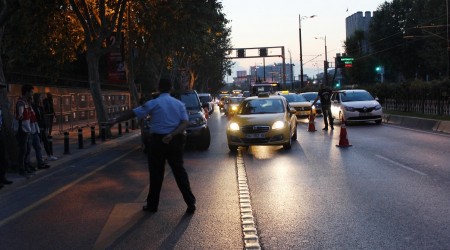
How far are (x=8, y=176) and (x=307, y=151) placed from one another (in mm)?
7309

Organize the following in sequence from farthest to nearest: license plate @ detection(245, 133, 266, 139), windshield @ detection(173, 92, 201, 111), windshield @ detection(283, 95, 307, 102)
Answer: windshield @ detection(283, 95, 307, 102)
windshield @ detection(173, 92, 201, 111)
license plate @ detection(245, 133, 266, 139)

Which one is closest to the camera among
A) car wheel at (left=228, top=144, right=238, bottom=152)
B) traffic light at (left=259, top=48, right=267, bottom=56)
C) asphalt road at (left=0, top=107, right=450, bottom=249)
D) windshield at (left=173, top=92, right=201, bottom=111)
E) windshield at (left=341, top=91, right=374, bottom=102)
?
asphalt road at (left=0, top=107, right=450, bottom=249)

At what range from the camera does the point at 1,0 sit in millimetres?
11828

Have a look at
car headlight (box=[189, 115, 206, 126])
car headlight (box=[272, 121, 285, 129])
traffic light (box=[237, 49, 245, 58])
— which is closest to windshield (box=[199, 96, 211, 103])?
car headlight (box=[189, 115, 206, 126])

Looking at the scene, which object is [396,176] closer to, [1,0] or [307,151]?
[307,151]

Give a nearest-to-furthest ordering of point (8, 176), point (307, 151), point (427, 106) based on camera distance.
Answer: point (8, 176)
point (307, 151)
point (427, 106)

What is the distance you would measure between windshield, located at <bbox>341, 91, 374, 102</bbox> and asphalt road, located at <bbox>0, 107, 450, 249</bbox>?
11.1 metres

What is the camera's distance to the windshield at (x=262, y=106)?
1544 centimetres

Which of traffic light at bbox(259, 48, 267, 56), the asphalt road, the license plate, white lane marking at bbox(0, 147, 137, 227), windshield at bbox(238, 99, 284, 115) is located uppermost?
traffic light at bbox(259, 48, 267, 56)

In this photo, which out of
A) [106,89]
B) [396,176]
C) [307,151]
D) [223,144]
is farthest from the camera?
[106,89]

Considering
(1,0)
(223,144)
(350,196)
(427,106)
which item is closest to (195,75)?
(427,106)

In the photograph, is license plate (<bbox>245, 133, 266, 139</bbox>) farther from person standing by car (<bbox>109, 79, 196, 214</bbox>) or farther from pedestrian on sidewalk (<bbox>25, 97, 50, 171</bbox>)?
person standing by car (<bbox>109, 79, 196, 214</bbox>)

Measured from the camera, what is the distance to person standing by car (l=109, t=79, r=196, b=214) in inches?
279

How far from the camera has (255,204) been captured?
7633 millimetres
